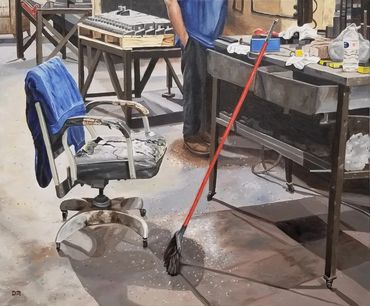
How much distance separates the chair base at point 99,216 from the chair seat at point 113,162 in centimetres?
26

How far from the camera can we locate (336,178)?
2.78 metres

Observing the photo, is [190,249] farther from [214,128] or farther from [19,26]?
[19,26]

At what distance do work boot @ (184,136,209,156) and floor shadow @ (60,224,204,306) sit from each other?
4.23 feet

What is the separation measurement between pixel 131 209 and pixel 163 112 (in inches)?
96.0

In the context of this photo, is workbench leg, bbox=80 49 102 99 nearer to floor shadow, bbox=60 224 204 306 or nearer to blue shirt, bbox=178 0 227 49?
blue shirt, bbox=178 0 227 49

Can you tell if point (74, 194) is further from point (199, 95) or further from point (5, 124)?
point (5, 124)

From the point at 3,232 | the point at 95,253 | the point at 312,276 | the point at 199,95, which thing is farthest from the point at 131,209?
the point at 199,95

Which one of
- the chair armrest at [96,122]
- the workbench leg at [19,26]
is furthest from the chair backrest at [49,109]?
the workbench leg at [19,26]

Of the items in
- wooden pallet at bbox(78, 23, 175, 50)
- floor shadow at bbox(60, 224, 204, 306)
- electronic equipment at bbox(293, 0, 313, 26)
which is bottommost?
floor shadow at bbox(60, 224, 204, 306)

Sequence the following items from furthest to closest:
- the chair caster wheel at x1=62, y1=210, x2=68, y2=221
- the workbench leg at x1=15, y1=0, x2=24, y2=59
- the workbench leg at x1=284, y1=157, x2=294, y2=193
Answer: the workbench leg at x1=15, y1=0, x2=24, y2=59
the workbench leg at x1=284, y1=157, x2=294, y2=193
the chair caster wheel at x1=62, y1=210, x2=68, y2=221

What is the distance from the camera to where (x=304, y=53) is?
299cm

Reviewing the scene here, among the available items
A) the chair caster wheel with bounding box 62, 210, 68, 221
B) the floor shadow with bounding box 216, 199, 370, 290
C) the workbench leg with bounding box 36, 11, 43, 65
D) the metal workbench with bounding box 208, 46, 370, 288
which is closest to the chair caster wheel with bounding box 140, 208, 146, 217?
the chair caster wheel with bounding box 62, 210, 68, 221

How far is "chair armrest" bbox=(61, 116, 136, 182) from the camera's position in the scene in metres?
2.98

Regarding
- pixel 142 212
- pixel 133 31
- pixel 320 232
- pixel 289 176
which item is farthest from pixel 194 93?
pixel 320 232
